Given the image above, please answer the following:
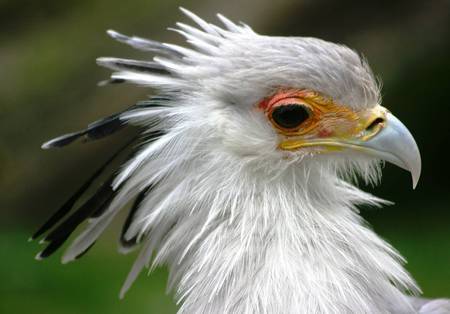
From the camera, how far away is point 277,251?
8.84ft

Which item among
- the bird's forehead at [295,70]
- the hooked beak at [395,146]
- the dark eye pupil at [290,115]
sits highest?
the bird's forehead at [295,70]

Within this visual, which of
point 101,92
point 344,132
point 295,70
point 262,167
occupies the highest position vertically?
point 295,70

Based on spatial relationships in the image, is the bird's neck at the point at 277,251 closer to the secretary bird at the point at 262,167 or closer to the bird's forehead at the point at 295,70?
the secretary bird at the point at 262,167

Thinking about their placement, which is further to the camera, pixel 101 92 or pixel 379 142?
pixel 101 92

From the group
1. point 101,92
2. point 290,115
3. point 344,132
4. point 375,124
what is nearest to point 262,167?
point 290,115

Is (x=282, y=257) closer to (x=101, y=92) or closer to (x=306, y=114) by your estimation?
(x=306, y=114)

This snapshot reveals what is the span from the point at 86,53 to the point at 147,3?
0.63 meters

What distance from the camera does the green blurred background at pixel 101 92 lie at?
20.5 feet

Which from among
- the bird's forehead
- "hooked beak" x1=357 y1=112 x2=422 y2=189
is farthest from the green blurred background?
"hooked beak" x1=357 y1=112 x2=422 y2=189

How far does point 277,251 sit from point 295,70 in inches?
23.5

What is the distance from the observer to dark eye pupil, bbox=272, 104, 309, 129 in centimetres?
269

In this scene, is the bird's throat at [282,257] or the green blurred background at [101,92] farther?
the green blurred background at [101,92]

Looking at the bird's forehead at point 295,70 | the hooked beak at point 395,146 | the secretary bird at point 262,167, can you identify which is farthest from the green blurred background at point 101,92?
the hooked beak at point 395,146

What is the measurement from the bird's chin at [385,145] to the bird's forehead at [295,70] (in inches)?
4.5
